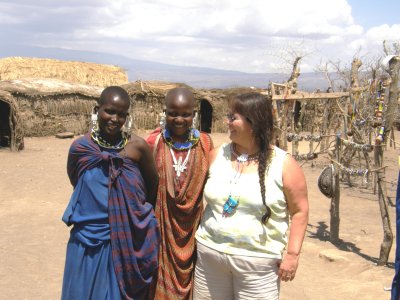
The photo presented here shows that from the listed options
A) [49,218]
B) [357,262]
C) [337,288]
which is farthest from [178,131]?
[49,218]

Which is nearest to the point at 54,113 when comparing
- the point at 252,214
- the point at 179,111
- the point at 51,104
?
the point at 51,104

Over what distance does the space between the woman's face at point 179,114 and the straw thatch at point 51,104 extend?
13.6m

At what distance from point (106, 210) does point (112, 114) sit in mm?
460

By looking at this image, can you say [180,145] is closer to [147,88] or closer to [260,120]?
[260,120]

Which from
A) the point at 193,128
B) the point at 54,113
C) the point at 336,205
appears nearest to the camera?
the point at 193,128

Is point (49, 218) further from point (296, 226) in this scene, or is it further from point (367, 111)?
point (367, 111)

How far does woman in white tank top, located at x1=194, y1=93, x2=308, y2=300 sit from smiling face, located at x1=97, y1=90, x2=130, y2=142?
1.75ft

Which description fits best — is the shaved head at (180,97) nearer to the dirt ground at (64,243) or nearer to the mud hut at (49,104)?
the dirt ground at (64,243)

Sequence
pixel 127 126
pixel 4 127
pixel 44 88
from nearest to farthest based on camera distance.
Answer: pixel 127 126 < pixel 4 127 < pixel 44 88

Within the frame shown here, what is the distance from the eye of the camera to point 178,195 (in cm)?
238

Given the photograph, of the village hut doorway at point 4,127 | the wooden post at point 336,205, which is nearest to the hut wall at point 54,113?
the village hut doorway at point 4,127

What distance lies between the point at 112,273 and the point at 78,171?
52 cm

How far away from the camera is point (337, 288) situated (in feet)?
15.1

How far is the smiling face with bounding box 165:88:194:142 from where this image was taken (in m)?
A: 2.39
